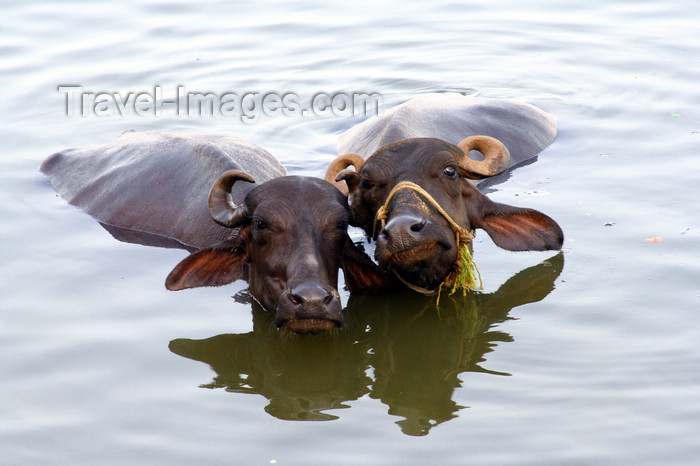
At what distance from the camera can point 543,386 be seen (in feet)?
18.7

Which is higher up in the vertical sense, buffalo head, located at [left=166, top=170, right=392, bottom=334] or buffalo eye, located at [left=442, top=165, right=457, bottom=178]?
buffalo eye, located at [left=442, top=165, right=457, bottom=178]

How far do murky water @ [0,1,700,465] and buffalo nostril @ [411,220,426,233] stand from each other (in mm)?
774

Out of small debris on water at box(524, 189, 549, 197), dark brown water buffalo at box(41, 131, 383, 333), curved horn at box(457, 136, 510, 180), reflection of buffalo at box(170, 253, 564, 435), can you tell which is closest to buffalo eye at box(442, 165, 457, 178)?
curved horn at box(457, 136, 510, 180)

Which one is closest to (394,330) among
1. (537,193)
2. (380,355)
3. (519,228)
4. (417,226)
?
(380,355)

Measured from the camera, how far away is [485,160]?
6949mm

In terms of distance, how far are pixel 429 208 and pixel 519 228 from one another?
104 cm

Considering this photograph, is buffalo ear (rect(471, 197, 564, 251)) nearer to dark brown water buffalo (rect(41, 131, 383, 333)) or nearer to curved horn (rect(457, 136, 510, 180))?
curved horn (rect(457, 136, 510, 180))

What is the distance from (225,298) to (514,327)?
2091 millimetres

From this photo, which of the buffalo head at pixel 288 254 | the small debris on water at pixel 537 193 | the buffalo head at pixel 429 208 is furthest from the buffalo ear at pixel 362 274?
the small debris on water at pixel 537 193

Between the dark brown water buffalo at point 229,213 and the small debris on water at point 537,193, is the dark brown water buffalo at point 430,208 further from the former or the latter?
the small debris on water at point 537,193

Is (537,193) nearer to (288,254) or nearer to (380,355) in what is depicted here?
(380,355)

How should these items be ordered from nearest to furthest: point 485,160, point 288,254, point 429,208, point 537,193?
point 288,254
point 429,208
point 485,160
point 537,193

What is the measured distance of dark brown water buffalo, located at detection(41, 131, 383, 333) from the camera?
600 cm

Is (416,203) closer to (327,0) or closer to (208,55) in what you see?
(208,55)
